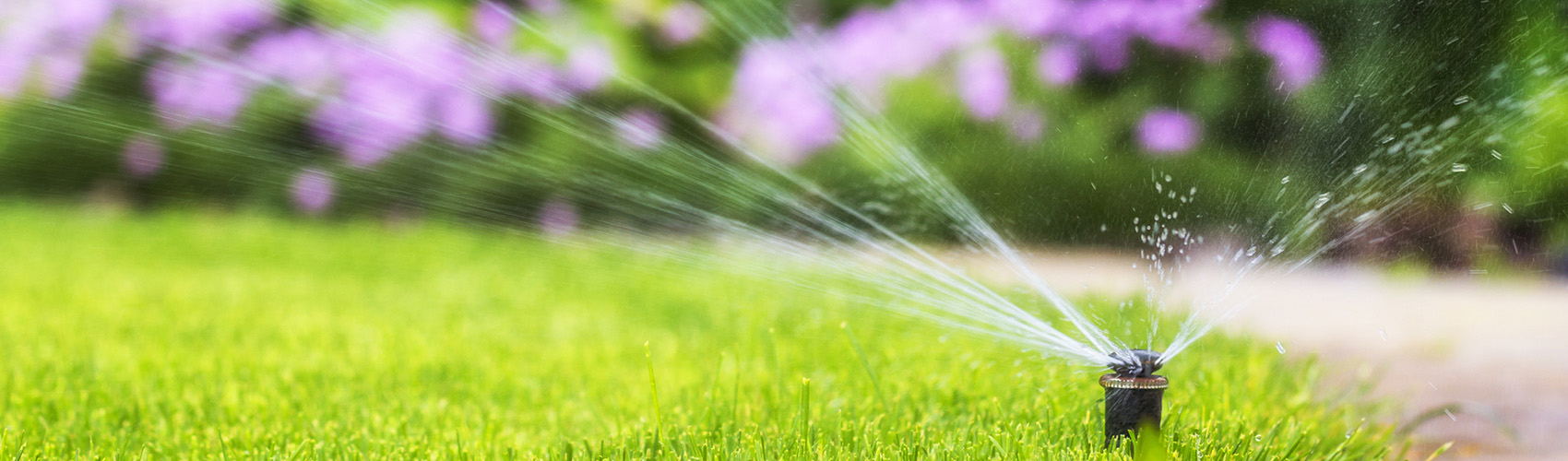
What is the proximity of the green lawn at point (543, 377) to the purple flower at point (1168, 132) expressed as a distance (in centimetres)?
163

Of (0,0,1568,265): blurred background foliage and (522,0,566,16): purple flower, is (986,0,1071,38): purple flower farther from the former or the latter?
(522,0,566,16): purple flower

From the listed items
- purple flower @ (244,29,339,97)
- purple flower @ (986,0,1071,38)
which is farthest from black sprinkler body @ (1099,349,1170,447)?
purple flower @ (244,29,339,97)

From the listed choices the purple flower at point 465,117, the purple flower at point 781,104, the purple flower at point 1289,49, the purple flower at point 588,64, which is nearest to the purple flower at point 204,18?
the purple flower at point 465,117

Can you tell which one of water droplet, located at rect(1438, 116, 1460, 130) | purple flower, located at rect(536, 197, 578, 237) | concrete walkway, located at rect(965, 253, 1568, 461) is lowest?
purple flower, located at rect(536, 197, 578, 237)

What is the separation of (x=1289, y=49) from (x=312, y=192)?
4.90 meters

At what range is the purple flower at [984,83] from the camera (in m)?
4.93

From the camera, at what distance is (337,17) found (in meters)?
6.13

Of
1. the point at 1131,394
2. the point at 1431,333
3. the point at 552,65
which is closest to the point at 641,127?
the point at 552,65

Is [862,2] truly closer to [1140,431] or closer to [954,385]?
[954,385]

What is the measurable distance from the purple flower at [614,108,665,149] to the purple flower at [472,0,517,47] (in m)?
0.72

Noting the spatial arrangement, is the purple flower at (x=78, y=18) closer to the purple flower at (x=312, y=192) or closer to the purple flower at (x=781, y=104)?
the purple flower at (x=312, y=192)

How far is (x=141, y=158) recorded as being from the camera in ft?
21.6

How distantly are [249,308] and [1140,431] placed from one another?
9.41ft

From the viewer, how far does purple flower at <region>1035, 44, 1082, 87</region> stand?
4.91m
